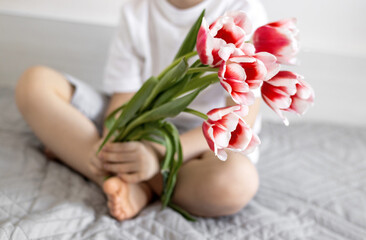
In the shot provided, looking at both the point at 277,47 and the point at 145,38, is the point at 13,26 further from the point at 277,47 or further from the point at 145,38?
the point at 277,47

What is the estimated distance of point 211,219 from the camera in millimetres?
879

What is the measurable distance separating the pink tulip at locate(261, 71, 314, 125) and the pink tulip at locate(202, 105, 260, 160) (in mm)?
49

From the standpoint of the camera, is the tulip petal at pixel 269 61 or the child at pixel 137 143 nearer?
the tulip petal at pixel 269 61

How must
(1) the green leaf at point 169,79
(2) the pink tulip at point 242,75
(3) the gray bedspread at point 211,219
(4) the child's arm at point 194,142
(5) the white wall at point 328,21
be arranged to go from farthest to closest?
(5) the white wall at point 328,21 → (4) the child's arm at point 194,142 → (3) the gray bedspread at point 211,219 → (1) the green leaf at point 169,79 → (2) the pink tulip at point 242,75

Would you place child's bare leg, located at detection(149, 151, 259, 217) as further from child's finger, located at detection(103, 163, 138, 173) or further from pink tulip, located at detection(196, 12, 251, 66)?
pink tulip, located at detection(196, 12, 251, 66)

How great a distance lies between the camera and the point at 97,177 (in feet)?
3.10

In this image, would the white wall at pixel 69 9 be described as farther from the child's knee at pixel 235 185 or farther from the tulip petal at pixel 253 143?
the tulip petal at pixel 253 143

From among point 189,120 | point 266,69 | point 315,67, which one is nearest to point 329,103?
point 315,67

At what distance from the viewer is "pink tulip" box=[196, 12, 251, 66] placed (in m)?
0.52

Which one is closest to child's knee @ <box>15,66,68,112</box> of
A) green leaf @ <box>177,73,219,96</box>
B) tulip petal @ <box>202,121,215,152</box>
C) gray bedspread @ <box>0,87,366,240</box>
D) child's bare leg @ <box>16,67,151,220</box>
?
child's bare leg @ <box>16,67,151,220</box>

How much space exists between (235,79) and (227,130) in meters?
0.07

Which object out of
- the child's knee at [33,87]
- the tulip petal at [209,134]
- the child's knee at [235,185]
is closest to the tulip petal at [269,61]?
the tulip petal at [209,134]

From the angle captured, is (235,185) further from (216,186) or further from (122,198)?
(122,198)

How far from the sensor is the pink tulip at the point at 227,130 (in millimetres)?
539
